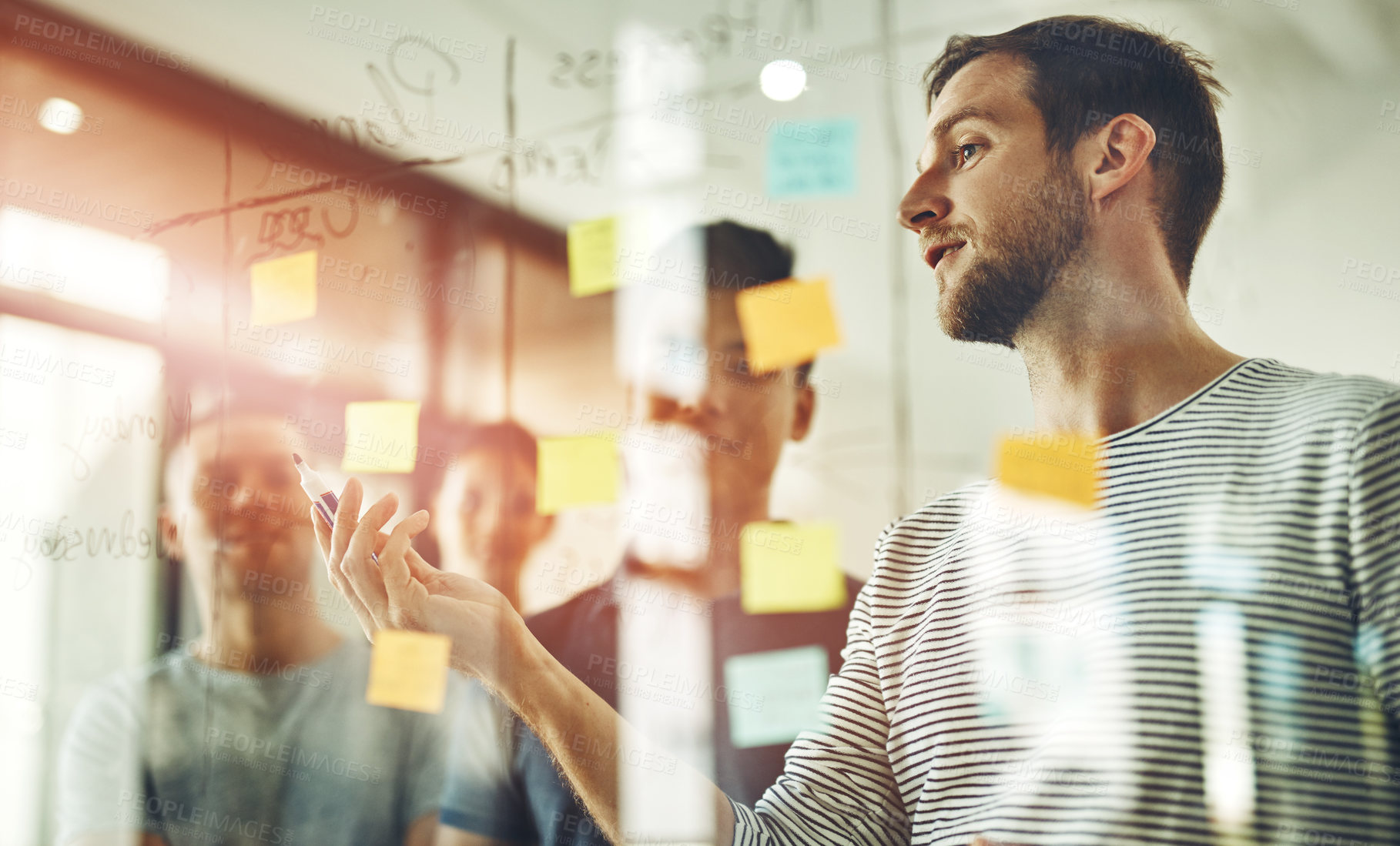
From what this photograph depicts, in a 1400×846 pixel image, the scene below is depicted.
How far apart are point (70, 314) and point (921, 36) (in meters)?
1.31

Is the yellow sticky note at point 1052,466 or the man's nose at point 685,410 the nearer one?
the yellow sticky note at point 1052,466

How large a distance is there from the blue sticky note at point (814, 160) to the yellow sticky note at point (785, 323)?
109 mm

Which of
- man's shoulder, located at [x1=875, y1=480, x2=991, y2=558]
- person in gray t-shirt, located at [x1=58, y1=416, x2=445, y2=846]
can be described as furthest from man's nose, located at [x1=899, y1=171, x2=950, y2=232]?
person in gray t-shirt, located at [x1=58, y1=416, x2=445, y2=846]

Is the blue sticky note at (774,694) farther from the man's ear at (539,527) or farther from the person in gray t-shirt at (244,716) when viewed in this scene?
the person in gray t-shirt at (244,716)

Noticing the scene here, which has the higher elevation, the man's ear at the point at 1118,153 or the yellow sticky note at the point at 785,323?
the man's ear at the point at 1118,153

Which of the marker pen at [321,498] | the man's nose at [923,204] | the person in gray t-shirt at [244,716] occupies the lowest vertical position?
the person in gray t-shirt at [244,716]

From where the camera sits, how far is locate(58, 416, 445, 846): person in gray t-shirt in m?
1.21

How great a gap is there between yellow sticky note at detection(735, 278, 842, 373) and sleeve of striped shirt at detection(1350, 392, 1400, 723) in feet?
1.60

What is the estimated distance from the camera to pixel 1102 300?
0.85 m

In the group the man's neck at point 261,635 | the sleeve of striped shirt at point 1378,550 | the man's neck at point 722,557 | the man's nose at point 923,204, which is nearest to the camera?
the sleeve of striped shirt at point 1378,550

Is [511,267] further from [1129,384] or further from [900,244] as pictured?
[1129,384]

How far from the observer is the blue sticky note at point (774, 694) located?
989 mm

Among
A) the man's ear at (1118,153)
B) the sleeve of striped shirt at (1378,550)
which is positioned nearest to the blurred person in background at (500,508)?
the man's ear at (1118,153)

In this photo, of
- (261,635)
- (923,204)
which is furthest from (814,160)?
(261,635)
